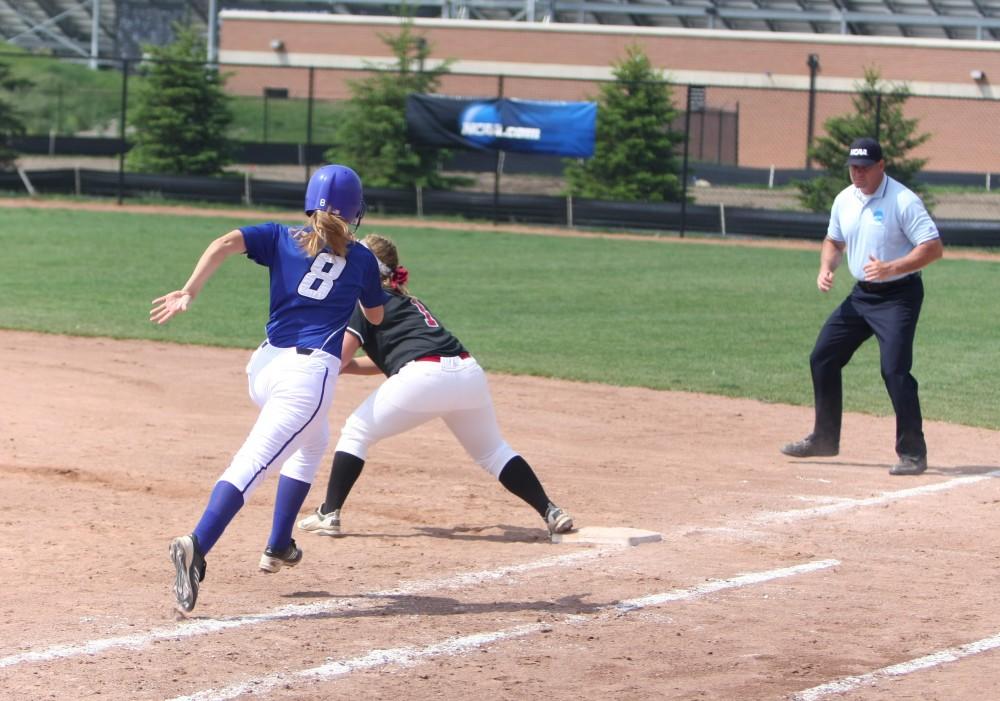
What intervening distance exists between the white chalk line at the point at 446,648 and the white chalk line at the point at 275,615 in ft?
2.03

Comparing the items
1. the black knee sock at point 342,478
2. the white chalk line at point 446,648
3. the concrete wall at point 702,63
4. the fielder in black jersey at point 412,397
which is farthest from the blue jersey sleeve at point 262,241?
the concrete wall at point 702,63

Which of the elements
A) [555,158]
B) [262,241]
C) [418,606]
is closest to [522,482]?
[418,606]

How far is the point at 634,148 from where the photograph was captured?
93.4 ft

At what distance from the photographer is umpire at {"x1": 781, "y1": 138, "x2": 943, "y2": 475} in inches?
360

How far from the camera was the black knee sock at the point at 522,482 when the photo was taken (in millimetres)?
7258

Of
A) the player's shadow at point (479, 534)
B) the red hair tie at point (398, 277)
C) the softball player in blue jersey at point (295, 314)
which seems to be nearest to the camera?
the softball player in blue jersey at point (295, 314)

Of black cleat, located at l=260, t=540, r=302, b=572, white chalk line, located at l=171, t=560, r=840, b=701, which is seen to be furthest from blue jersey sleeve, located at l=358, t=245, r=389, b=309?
white chalk line, located at l=171, t=560, r=840, b=701

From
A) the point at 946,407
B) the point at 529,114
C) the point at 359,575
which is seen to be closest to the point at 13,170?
the point at 529,114

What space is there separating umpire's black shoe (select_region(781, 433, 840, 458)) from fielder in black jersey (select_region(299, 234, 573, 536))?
2.86 m

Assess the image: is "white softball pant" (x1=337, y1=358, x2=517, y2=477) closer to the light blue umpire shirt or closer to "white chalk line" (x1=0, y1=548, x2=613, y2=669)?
"white chalk line" (x1=0, y1=548, x2=613, y2=669)

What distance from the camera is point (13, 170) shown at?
29.6 m

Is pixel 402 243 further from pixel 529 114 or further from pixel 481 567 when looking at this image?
pixel 481 567

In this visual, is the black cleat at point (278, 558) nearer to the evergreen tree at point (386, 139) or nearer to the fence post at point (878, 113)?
the fence post at point (878, 113)

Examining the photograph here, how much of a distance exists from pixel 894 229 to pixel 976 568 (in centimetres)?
297
